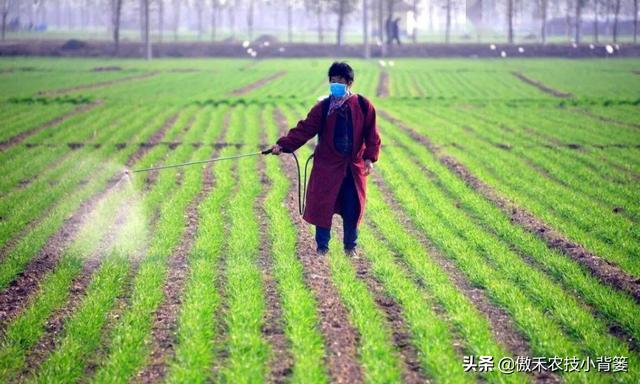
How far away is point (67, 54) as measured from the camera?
212ft

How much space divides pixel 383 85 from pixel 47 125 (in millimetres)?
20778

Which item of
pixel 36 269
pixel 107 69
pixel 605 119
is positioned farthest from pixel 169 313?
pixel 107 69

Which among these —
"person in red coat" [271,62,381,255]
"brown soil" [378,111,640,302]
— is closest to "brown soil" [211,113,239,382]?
"person in red coat" [271,62,381,255]

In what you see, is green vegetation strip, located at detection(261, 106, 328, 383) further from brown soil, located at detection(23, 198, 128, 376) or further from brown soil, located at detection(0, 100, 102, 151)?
brown soil, located at detection(0, 100, 102, 151)

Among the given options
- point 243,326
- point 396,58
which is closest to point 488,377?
point 243,326

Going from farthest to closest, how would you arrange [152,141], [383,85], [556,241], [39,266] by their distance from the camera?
1. [383,85]
2. [152,141]
3. [556,241]
4. [39,266]

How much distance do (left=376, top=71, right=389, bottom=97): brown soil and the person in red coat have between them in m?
25.1

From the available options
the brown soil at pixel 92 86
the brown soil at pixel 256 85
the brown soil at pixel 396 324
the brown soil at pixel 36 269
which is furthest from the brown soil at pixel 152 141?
the brown soil at pixel 256 85

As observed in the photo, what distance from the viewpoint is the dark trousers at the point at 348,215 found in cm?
849

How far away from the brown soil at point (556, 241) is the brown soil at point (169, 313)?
14.0ft

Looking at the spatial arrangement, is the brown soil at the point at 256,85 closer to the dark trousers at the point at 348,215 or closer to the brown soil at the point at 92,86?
the brown soil at the point at 92,86

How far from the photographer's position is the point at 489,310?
6.86 metres

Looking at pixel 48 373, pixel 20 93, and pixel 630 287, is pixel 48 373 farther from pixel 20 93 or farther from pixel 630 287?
pixel 20 93

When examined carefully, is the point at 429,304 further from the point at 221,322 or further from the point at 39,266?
the point at 39,266
